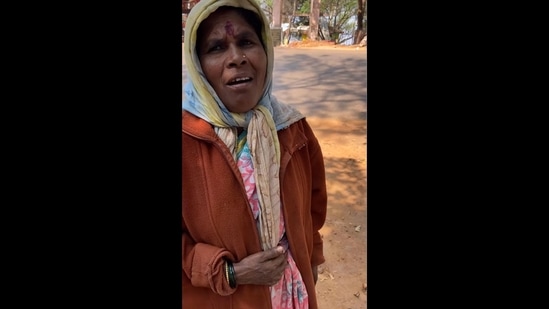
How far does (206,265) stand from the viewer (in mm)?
1062

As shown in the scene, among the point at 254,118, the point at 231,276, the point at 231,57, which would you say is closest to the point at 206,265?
the point at 231,276

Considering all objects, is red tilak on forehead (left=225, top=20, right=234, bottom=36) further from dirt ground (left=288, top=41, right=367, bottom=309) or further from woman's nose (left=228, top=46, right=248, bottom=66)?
dirt ground (left=288, top=41, right=367, bottom=309)

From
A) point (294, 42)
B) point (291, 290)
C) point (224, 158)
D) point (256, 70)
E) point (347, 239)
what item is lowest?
point (347, 239)

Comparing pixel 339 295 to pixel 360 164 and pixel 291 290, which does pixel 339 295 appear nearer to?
pixel 291 290

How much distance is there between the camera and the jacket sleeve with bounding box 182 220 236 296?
1.06 metres

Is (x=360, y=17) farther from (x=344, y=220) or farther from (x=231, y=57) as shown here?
(x=231, y=57)

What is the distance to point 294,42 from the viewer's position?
6012 millimetres

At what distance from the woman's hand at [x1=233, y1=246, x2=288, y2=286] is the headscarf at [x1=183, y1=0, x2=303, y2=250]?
3 cm

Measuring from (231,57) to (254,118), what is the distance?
174 millimetres

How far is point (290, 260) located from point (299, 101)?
310cm

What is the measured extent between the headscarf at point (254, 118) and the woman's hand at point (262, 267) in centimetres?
3

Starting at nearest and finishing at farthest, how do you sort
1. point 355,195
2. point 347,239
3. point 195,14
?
point 195,14, point 347,239, point 355,195
